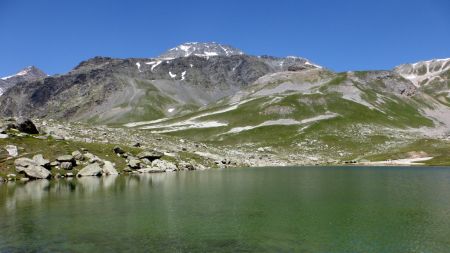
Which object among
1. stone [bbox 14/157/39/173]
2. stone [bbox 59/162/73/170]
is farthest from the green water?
stone [bbox 59/162/73/170]

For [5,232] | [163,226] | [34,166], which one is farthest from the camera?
[34,166]

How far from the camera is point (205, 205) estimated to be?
50344mm

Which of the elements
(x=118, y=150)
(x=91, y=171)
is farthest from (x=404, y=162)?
(x=91, y=171)

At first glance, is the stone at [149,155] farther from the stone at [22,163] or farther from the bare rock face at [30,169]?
the stone at [22,163]

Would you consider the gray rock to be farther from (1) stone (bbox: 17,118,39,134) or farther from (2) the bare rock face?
(1) stone (bbox: 17,118,39,134)

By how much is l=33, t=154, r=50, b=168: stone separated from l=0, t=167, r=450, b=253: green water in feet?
73.2

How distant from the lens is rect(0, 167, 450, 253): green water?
31.5 meters

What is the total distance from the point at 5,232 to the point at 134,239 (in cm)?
1249

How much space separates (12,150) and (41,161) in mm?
7551

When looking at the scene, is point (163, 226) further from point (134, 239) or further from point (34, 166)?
point (34, 166)

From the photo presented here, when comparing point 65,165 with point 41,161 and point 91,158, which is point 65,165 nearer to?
point 41,161

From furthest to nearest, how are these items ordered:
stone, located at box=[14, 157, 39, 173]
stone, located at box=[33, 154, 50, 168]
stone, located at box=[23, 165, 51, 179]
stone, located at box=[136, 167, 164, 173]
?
stone, located at box=[136, 167, 164, 173], stone, located at box=[33, 154, 50, 168], stone, located at box=[14, 157, 39, 173], stone, located at box=[23, 165, 51, 179]

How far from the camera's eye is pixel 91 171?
303ft

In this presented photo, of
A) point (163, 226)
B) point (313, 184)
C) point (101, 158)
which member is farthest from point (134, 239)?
point (101, 158)
